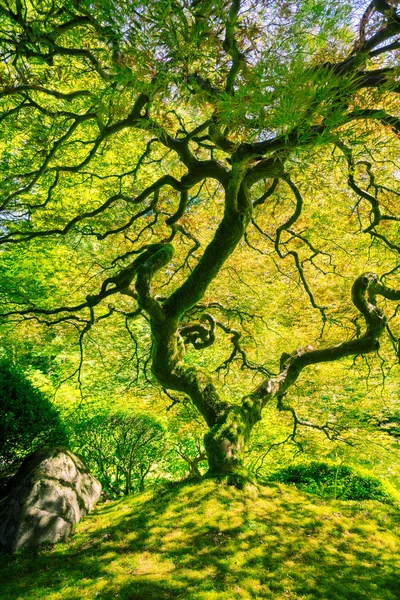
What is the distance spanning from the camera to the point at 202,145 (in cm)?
371

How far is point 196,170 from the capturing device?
3.50 meters

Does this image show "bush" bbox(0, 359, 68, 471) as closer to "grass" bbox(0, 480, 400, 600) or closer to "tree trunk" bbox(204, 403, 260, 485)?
"grass" bbox(0, 480, 400, 600)

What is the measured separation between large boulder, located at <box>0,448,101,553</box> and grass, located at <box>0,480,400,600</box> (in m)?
0.16

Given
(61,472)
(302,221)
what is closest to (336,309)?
(302,221)

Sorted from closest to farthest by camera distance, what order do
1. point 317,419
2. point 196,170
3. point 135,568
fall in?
1. point 135,568
2. point 196,170
3. point 317,419

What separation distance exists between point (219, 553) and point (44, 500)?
182cm

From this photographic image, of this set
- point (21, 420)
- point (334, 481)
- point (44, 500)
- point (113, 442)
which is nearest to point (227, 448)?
point (44, 500)

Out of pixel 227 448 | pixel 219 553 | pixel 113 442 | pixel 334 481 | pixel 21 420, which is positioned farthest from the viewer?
pixel 334 481

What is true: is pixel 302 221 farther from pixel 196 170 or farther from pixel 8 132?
pixel 8 132

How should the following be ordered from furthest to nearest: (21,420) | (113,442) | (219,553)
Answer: (113,442) < (21,420) < (219,553)

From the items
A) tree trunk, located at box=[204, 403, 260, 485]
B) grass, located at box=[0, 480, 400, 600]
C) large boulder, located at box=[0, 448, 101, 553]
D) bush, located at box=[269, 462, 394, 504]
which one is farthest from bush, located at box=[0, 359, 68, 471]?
bush, located at box=[269, 462, 394, 504]

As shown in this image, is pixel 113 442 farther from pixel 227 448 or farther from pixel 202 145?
pixel 202 145

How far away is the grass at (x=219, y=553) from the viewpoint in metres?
2.38

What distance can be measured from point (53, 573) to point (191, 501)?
1122 mm
